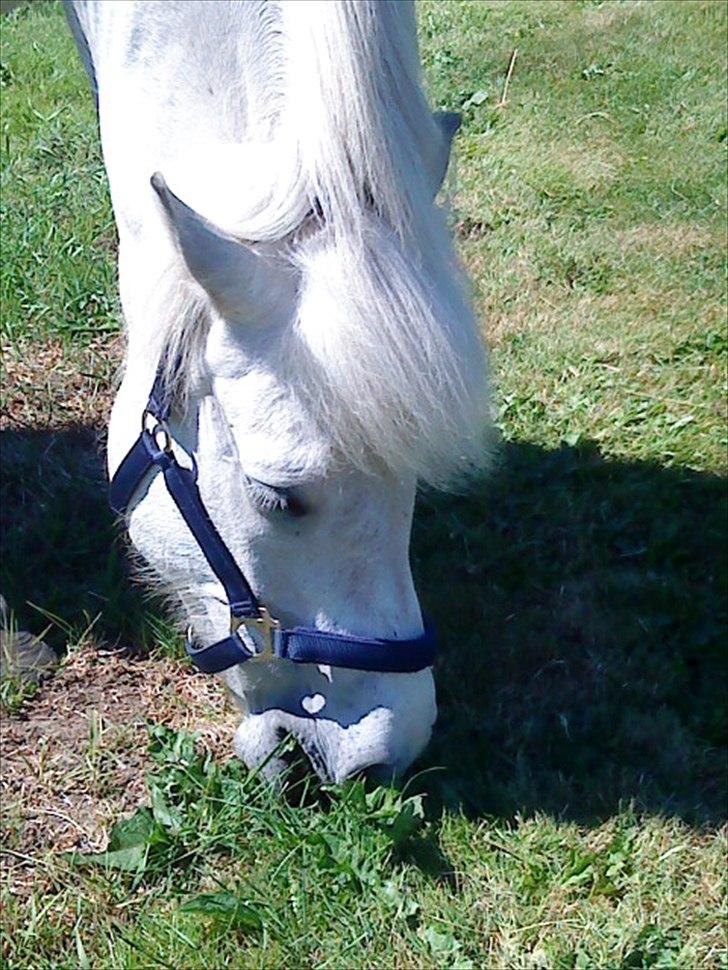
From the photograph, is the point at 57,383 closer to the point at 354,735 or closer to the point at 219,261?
the point at 354,735

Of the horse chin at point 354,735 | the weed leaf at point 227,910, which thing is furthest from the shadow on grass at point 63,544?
the weed leaf at point 227,910

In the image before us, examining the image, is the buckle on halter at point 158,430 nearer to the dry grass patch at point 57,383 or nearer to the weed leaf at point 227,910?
the weed leaf at point 227,910

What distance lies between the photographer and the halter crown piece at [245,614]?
2047mm

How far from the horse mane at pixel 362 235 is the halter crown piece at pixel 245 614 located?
0.32 m

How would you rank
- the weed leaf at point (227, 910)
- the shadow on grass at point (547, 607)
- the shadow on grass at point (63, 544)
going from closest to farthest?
the weed leaf at point (227, 910) < the shadow on grass at point (547, 607) < the shadow on grass at point (63, 544)

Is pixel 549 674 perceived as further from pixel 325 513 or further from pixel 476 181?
pixel 476 181

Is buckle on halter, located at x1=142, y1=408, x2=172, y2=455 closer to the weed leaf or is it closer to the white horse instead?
the white horse

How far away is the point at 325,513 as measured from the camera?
193cm

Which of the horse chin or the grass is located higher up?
the horse chin

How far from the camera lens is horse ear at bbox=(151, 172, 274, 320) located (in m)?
1.66

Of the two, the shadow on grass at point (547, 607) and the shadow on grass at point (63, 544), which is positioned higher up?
the shadow on grass at point (63, 544)

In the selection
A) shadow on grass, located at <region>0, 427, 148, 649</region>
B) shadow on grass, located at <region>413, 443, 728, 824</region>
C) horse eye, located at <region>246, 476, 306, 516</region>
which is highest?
horse eye, located at <region>246, 476, 306, 516</region>

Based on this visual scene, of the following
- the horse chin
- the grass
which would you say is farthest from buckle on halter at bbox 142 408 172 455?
the grass

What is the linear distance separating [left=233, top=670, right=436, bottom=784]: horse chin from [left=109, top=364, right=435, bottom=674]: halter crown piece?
7 centimetres
